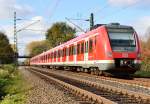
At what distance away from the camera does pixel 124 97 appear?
1309 centimetres

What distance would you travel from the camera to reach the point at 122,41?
914 inches

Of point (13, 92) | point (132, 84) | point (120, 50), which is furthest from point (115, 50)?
point (13, 92)

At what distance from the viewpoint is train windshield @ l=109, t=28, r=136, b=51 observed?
74.9ft

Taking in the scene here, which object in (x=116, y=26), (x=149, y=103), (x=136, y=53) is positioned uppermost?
(x=116, y=26)

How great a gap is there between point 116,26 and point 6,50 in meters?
60.6

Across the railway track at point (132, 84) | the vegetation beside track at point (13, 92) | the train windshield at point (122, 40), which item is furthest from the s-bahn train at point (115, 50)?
the vegetation beside track at point (13, 92)

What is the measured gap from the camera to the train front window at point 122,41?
74.9ft

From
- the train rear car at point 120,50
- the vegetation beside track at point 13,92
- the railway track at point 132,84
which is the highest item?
the train rear car at point 120,50

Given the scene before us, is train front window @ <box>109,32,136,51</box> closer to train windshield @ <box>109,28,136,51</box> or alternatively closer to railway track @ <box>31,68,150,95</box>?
train windshield @ <box>109,28,136,51</box>

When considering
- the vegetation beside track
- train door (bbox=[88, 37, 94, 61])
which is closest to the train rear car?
train door (bbox=[88, 37, 94, 61])

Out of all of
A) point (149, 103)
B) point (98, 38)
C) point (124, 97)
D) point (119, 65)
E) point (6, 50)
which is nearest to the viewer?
point (149, 103)

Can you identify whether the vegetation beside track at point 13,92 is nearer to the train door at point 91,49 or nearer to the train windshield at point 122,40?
the train door at point 91,49

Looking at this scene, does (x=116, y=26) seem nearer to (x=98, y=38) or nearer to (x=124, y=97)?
(x=98, y=38)

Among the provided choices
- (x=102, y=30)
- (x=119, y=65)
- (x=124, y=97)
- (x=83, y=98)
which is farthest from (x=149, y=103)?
(x=102, y=30)
